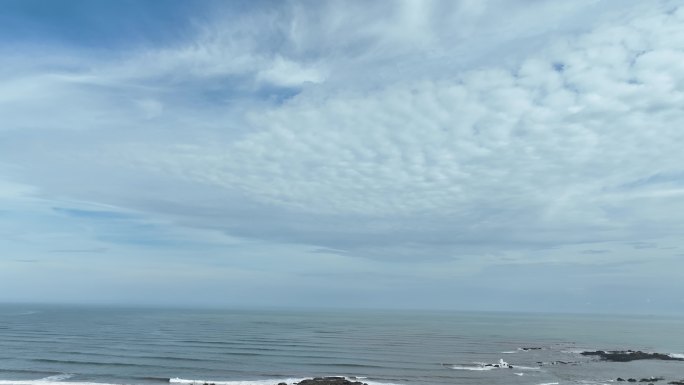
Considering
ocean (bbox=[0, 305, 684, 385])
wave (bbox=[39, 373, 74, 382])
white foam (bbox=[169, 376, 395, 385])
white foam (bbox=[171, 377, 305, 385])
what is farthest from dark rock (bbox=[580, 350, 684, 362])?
wave (bbox=[39, 373, 74, 382])

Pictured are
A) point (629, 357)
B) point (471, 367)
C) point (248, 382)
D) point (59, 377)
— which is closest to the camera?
point (248, 382)

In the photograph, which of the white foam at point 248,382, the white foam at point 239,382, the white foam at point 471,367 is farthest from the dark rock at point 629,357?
the white foam at point 239,382

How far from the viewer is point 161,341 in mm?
77375

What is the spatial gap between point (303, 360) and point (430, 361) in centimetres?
1464

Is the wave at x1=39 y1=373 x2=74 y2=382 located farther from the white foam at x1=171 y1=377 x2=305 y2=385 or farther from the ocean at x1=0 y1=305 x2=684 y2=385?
the white foam at x1=171 y1=377 x2=305 y2=385

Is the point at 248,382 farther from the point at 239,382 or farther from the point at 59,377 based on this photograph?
the point at 59,377

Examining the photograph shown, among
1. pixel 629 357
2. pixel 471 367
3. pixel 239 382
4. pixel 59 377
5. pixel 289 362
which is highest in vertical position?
pixel 629 357

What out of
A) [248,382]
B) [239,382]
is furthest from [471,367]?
[239,382]

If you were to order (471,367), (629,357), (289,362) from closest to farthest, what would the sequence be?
(471,367), (289,362), (629,357)

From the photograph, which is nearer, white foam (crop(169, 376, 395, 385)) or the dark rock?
white foam (crop(169, 376, 395, 385))

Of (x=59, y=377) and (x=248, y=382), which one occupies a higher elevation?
(x=248, y=382)

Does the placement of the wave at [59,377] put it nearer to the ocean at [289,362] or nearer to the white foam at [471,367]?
the ocean at [289,362]

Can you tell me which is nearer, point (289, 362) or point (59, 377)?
point (59, 377)

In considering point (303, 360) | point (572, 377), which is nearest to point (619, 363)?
point (572, 377)
